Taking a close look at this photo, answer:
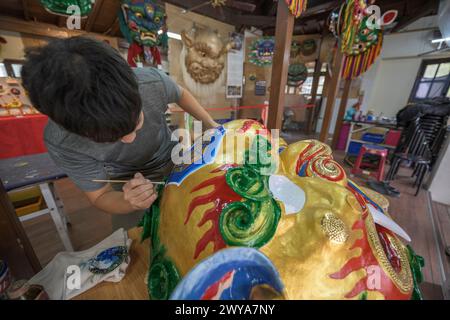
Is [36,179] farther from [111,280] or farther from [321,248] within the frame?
[321,248]

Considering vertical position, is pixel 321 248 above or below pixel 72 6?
below

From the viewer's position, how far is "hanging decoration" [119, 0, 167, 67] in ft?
8.36

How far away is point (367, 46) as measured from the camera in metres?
2.76

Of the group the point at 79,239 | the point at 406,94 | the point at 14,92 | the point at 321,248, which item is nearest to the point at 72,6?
the point at 14,92

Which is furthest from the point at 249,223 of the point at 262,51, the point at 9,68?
the point at 9,68

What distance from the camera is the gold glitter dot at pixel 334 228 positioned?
1.64ft

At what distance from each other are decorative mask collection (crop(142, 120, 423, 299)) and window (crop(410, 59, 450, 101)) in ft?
21.0

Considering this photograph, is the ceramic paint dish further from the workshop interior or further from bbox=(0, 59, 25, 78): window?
bbox=(0, 59, 25, 78): window

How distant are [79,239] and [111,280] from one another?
4.75ft

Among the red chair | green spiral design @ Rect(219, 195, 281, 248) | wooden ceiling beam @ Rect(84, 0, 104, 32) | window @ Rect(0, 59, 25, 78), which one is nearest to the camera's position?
green spiral design @ Rect(219, 195, 281, 248)

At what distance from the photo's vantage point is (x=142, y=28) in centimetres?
265

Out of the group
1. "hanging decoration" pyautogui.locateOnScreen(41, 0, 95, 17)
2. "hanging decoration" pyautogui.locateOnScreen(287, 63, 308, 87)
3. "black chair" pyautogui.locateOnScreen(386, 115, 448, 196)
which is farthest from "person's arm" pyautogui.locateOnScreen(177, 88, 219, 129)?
"hanging decoration" pyautogui.locateOnScreen(287, 63, 308, 87)

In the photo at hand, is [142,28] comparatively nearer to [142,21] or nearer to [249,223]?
[142,21]

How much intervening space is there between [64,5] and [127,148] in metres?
2.35
